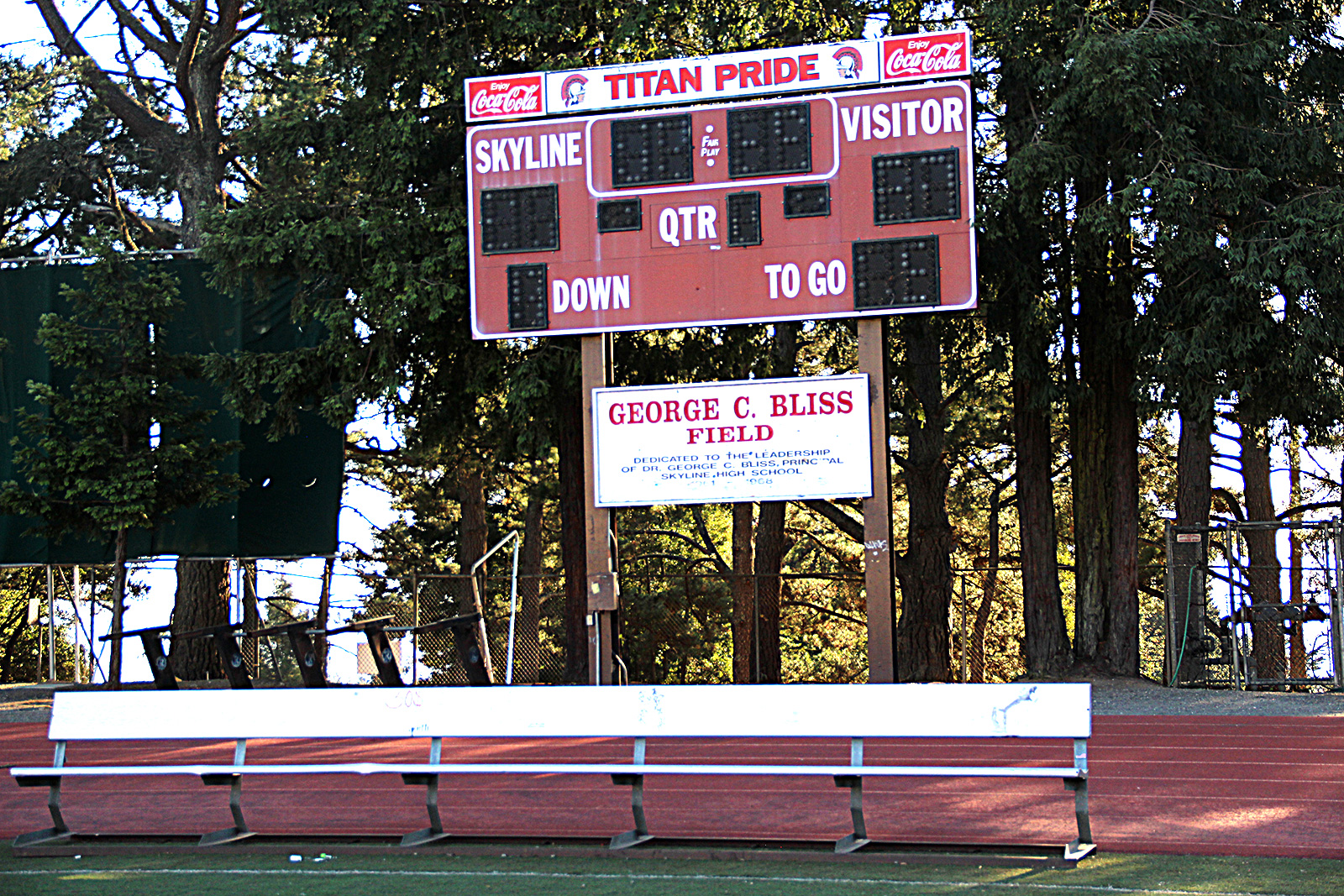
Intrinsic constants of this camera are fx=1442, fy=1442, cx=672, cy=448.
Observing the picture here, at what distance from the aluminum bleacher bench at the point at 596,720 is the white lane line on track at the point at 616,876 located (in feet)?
1.56

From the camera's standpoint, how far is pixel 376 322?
17062 mm

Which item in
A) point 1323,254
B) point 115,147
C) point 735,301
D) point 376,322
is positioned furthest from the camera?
point 115,147

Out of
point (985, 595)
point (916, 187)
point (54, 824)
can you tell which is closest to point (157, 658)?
point (54, 824)

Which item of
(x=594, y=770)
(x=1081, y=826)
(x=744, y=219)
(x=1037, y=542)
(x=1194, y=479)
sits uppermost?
(x=744, y=219)

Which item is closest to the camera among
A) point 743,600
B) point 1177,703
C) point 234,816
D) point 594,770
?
point 594,770

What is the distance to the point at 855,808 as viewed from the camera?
22.6 feet

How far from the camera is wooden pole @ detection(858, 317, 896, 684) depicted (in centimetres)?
1314

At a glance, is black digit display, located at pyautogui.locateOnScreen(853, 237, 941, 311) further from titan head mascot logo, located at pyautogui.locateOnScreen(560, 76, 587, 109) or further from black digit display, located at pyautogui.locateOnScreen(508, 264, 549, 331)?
titan head mascot logo, located at pyautogui.locateOnScreen(560, 76, 587, 109)

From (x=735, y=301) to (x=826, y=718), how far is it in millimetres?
6741

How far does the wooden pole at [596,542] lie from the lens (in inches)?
548

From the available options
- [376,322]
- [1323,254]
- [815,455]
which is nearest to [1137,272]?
[1323,254]

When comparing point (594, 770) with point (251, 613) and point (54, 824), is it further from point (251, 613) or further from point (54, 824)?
point (251, 613)

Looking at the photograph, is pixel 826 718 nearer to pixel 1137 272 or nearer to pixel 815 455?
pixel 815 455

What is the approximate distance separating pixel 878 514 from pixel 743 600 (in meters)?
15.1
